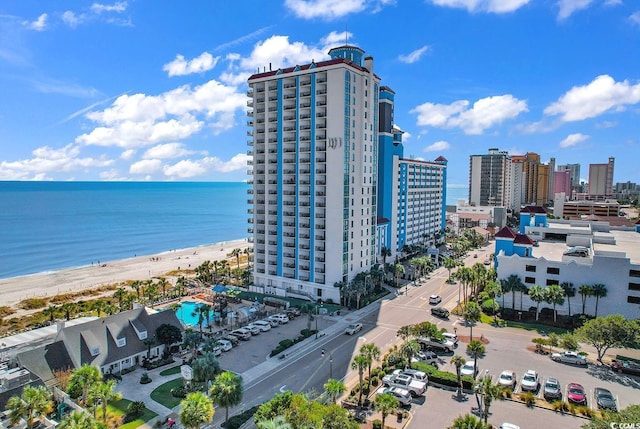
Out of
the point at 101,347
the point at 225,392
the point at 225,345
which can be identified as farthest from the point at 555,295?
the point at 101,347

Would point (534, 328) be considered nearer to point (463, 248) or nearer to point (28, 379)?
point (463, 248)

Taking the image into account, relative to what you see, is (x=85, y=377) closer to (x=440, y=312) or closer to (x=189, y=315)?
(x=189, y=315)

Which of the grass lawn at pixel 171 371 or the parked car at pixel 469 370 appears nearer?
the parked car at pixel 469 370

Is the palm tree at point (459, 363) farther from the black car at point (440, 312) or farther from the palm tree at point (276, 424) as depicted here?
the black car at point (440, 312)

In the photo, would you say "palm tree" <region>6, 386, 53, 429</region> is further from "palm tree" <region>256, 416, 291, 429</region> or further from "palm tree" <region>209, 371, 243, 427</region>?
"palm tree" <region>256, 416, 291, 429</region>

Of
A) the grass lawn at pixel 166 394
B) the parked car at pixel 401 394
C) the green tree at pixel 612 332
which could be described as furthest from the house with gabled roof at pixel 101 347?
the green tree at pixel 612 332

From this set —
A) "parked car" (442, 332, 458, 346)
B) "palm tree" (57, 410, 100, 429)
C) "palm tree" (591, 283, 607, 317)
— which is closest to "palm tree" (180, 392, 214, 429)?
"palm tree" (57, 410, 100, 429)
